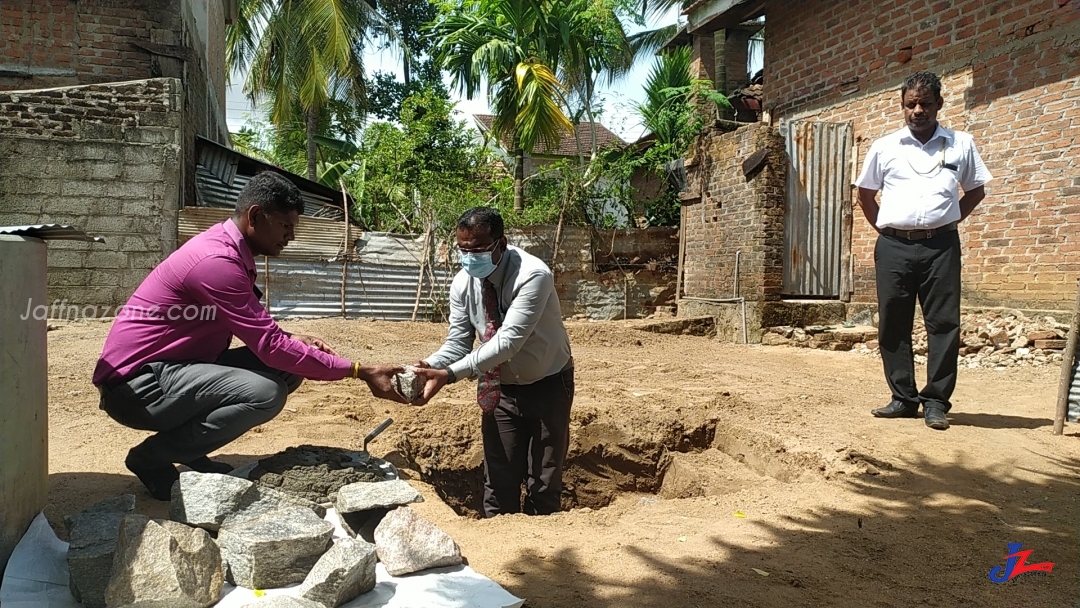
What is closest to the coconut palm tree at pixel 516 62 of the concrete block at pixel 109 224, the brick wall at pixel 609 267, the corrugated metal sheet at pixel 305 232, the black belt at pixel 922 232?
the brick wall at pixel 609 267

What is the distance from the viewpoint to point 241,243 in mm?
3072

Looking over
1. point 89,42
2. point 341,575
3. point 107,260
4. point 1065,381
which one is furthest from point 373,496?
point 89,42

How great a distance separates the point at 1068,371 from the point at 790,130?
19.6ft

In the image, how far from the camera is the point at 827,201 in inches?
365

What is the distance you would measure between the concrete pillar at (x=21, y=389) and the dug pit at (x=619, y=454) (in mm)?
2076

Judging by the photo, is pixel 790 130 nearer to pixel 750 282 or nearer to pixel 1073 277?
pixel 750 282

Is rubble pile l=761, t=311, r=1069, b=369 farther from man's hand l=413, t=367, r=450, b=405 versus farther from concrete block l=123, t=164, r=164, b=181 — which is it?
concrete block l=123, t=164, r=164, b=181

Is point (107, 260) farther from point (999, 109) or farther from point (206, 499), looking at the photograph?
point (999, 109)

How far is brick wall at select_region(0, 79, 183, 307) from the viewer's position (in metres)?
8.08

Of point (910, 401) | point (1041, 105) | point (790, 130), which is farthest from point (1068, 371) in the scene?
point (790, 130)

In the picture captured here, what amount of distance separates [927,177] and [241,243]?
12.5ft

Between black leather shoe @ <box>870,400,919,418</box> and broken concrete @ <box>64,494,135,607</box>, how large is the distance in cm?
413

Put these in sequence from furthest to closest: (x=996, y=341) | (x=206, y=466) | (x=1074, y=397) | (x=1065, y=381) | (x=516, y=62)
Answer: (x=516, y=62) → (x=996, y=341) → (x=1074, y=397) → (x=1065, y=381) → (x=206, y=466)

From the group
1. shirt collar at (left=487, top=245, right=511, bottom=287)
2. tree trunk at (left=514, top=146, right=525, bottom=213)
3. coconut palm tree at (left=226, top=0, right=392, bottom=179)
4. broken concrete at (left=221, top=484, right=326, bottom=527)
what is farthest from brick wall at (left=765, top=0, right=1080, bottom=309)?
coconut palm tree at (left=226, top=0, right=392, bottom=179)
